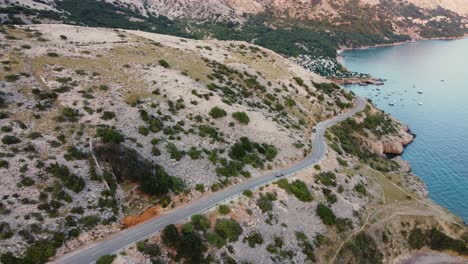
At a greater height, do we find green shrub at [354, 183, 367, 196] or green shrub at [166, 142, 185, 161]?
green shrub at [166, 142, 185, 161]

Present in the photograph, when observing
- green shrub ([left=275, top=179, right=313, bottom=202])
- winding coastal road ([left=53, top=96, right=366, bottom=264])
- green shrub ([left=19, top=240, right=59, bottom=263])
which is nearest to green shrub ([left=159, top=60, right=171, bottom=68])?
winding coastal road ([left=53, top=96, right=366, bottom=264])

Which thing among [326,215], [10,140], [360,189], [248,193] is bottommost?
[326,215]

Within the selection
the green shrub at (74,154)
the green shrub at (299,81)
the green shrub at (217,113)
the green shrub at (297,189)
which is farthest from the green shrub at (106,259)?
the green shrub at (299,81)

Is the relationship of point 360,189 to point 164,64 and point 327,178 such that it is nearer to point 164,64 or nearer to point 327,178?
point 327,178

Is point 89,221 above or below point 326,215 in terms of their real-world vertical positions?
above

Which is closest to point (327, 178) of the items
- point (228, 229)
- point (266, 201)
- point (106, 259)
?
point (266, 201)

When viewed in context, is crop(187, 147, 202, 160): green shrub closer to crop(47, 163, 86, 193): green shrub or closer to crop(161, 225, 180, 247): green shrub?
crop(161, 225, 180, 247): green shrub

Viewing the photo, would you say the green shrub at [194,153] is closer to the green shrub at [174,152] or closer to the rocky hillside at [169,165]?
the rocky hillside at [169,165]

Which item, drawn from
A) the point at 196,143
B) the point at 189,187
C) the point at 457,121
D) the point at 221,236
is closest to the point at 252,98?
the point at 196,143
